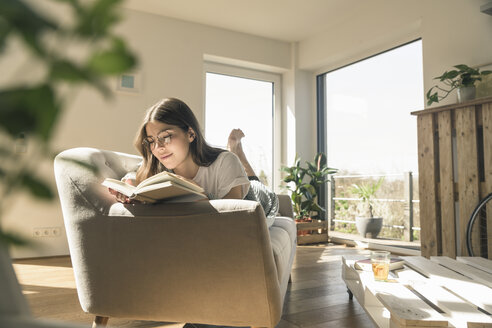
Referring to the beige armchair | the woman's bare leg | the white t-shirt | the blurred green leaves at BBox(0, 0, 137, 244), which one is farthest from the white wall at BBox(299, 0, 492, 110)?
the blurred green leaves at BBox(0, 0, 137, 244)

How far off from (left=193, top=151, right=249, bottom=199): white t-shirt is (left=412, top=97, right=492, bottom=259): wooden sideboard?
5.85 feet

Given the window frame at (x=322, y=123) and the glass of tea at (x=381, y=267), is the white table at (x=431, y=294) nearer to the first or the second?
the glass of tea at (x=381, y=267)

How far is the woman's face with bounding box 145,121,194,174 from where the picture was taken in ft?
5.40

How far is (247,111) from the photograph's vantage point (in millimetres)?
4906

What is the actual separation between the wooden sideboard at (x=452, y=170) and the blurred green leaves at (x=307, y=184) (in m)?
1.56

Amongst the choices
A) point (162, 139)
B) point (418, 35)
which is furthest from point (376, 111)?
point (162, 139)

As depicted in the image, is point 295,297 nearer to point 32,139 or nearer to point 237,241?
point 237,241

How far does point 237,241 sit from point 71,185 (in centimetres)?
62

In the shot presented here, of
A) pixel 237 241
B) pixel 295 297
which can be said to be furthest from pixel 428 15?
pixel 237 241

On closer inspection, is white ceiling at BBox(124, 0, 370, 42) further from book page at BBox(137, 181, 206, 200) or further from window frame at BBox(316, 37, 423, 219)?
book page at BBox(137, 181, 206, 200)

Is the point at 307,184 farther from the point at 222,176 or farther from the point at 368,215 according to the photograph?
the point at 222,176

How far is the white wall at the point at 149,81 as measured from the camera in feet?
11.7

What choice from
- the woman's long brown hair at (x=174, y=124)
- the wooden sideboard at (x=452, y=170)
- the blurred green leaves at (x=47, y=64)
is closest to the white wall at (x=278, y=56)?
the wooden sideboard at (x=452, y=170)

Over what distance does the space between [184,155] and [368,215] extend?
9.66ft
